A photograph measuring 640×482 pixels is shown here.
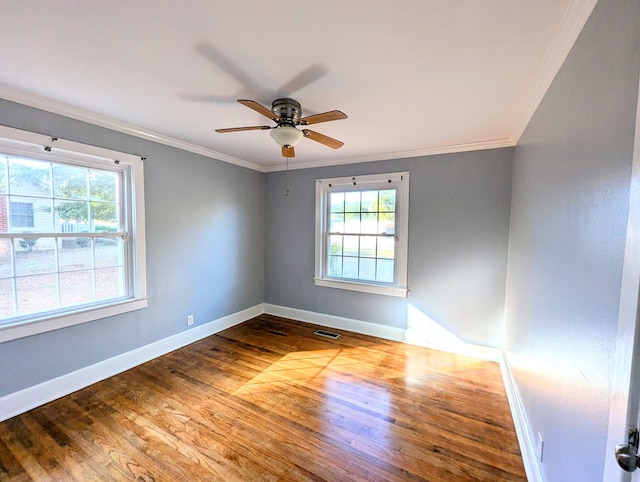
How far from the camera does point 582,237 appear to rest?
108cm

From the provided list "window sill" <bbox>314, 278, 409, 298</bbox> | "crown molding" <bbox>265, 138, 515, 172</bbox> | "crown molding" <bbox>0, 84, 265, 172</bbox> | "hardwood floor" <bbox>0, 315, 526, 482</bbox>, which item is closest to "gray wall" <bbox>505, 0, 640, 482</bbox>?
Answer: "hardwood floor" <bbox>0, 315, 526, 482</bbox>

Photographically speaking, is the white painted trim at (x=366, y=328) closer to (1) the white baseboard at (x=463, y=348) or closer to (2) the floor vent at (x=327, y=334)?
(1) the white baseboard at (x=463, y=348)

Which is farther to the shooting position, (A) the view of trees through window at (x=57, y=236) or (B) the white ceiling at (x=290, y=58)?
(A) the view of trees through window at (x=57, y=236)

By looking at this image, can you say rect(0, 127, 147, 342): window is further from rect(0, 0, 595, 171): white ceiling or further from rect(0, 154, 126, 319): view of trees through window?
rect(0, 0, 595, 171): white ceiling

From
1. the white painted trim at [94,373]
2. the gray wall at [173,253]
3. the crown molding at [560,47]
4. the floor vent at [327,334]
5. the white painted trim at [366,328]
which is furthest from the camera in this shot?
the floor vent at [327,334]

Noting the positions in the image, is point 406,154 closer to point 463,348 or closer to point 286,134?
point 286,134

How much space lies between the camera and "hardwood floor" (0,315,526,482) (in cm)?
169

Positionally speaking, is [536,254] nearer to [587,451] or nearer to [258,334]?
[587,451]

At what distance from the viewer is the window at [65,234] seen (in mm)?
2139

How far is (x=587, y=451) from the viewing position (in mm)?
956

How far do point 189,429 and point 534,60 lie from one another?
314 cm

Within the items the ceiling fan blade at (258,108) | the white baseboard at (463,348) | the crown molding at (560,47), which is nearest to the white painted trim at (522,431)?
the white baseboard at (463,348)

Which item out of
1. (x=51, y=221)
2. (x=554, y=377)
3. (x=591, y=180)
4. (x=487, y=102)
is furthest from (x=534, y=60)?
(x=51, y=221)

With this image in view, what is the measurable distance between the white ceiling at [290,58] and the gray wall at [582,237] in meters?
0.28
